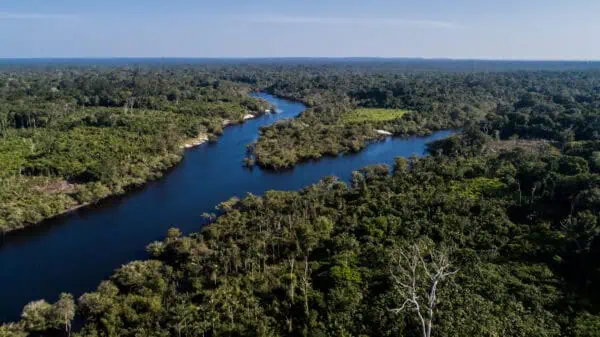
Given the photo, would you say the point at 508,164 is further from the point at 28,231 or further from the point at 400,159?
the point at 28,231

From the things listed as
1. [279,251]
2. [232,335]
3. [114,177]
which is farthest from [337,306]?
[114,177]

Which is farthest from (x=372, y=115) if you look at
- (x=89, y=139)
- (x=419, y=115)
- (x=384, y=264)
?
(x=384, y=264)

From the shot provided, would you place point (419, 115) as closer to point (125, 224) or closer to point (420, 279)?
point (125, 224)

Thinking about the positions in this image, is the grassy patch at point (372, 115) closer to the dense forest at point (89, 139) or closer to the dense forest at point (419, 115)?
the dense forest at point (419, 115)

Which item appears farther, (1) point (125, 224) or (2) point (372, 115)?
(2) point (372, 115)

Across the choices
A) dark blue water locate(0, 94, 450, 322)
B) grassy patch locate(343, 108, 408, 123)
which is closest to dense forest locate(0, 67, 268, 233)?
dark blue water locate(0, 94, 450, 322)

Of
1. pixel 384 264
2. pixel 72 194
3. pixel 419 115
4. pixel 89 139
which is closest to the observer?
pixel 384 264

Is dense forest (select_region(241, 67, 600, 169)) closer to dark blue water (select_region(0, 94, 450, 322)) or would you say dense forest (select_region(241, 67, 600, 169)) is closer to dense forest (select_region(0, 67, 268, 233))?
dark blue water (select_region(0, 94, 450, 322))
